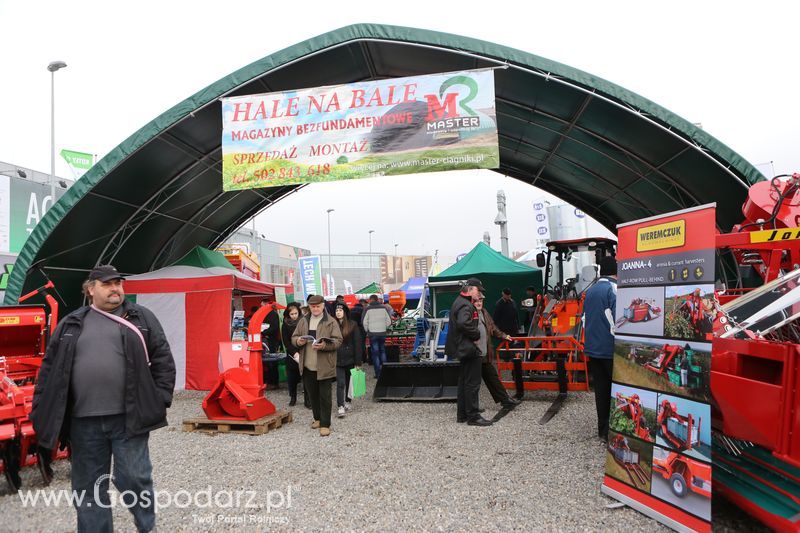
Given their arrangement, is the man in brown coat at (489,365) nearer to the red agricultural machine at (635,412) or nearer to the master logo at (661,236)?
the red agricultural machine at (635,412)

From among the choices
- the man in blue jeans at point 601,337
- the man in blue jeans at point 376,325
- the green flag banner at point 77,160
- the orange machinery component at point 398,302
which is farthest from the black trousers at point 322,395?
the green flag banner at point 77,160

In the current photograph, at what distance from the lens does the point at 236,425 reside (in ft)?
22.5

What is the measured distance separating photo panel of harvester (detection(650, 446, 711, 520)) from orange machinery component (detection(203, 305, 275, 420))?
16.6 ft

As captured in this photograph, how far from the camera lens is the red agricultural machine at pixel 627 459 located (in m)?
3.65

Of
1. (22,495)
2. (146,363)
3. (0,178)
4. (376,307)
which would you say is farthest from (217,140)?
(0,178)

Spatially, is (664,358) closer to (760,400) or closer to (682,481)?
(760,400)

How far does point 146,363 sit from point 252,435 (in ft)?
12.7

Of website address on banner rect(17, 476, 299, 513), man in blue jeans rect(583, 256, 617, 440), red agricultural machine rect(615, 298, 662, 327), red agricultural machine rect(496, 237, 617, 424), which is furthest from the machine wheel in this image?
red agricultural machine rect(496, 237, 617, 424)

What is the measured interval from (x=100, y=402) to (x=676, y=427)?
3.77m

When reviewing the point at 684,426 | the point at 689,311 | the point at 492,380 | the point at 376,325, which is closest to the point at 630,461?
the point at 684,426

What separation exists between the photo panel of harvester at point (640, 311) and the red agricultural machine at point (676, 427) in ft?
1.76

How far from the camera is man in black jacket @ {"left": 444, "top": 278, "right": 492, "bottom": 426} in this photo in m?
6.61

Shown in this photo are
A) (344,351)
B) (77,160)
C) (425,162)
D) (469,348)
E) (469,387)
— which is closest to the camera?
(469,348)

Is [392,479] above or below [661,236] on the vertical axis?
below
